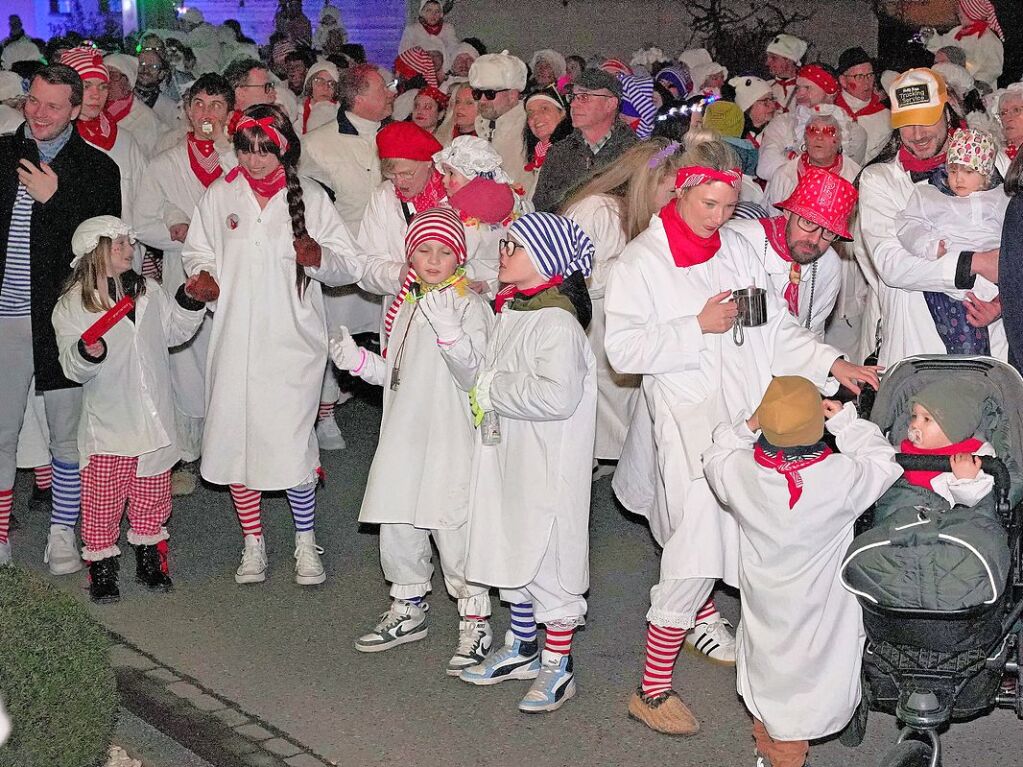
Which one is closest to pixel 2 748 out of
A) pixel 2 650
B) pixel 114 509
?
pixel 2 650

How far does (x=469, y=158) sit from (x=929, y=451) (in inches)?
106

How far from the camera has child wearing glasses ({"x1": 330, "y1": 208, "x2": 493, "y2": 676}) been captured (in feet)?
18.8

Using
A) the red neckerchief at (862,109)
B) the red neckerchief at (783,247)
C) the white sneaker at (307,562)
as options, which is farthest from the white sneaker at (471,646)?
the red neckerchief at (862,109)

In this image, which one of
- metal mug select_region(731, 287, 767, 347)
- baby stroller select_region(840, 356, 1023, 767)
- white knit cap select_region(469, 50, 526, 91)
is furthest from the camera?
white knit cap select_region(469, 50, 526, 91)

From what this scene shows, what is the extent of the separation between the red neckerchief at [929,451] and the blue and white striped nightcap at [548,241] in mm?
1509

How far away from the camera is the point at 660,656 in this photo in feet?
17.4

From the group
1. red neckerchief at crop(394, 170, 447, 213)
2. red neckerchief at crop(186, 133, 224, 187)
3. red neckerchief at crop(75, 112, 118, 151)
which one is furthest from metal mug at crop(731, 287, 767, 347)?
red neckerchief at crop(75, 112, 118, 151)

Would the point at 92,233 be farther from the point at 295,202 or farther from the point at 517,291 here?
the point at 517,291

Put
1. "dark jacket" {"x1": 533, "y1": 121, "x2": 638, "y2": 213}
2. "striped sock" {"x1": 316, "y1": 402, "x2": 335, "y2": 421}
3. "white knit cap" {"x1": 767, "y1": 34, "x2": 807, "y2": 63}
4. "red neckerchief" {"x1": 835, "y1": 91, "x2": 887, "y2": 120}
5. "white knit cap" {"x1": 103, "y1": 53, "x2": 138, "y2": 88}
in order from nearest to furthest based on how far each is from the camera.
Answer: "dark jacket" {"x1": 533, "y1": 121, "x2": 638, "y2": 213}
"striped sock" {"x1": 316, "y1": 402, "x2": 335, "y2": 421}
"white knit cap" {"x1": 103, "y1": 53, "x2": 138, "y2": 88}
"red neckerchief" {"x1": 835, "y1": 91, "x2": 887, "y2": 120}
"white knit cap" {"x1": 767, "y1": 34, "x2": 807, "y2": 63}

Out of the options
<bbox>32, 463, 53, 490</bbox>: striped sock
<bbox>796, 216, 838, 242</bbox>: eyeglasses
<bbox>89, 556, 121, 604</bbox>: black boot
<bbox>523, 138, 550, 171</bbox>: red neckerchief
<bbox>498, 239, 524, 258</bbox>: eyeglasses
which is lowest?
<bbox>89, 556, 121, 604</bbox>: black boot

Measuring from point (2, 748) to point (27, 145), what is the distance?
3.50 metres

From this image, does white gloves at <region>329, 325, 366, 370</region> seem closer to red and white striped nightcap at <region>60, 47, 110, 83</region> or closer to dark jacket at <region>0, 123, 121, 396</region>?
dark jacket at <region>0, 123, 121, 396</region>

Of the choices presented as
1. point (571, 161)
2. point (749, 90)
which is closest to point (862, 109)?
point (749, 90)

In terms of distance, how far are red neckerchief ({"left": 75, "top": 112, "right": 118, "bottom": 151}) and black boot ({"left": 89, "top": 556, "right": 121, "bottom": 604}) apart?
103 inches
